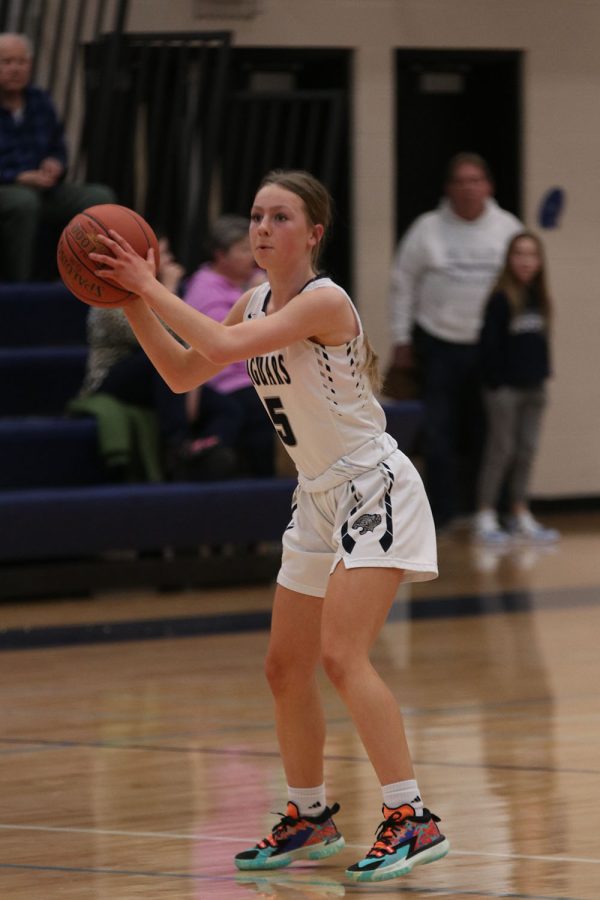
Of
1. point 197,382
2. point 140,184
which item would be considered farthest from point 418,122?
point 197,382

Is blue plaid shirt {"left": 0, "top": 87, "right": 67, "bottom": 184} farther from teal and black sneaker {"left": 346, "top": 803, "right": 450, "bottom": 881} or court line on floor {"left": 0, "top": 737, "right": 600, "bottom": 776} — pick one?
teal and black sneaker {"left": 346, "top": 803, "right": 450, "bottom": 881}

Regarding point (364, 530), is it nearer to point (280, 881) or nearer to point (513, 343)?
point (280, 881)

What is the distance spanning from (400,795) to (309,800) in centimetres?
26

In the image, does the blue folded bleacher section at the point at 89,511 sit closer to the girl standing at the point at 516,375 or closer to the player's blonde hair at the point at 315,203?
the girl standing at the point at 516,375

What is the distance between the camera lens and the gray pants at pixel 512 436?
8953mm

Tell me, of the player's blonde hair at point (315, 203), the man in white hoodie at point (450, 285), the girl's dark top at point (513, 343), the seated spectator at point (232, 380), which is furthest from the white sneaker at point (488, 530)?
the player's blonde hair at point (315, 203)

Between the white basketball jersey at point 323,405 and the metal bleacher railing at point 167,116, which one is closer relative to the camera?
the white basketball jersey at point 323,405

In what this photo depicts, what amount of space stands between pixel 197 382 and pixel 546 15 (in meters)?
7.10

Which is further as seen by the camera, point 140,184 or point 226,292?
point 140,184

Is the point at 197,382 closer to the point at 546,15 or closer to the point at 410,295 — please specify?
the point at 410,295

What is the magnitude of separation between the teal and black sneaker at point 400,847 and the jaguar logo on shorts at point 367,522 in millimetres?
537

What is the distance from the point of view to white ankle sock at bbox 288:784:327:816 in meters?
3.51

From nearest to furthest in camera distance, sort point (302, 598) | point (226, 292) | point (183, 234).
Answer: point (302, 598) → point (226, 292) → point (183, 234)

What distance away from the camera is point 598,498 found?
10336 millimetres
